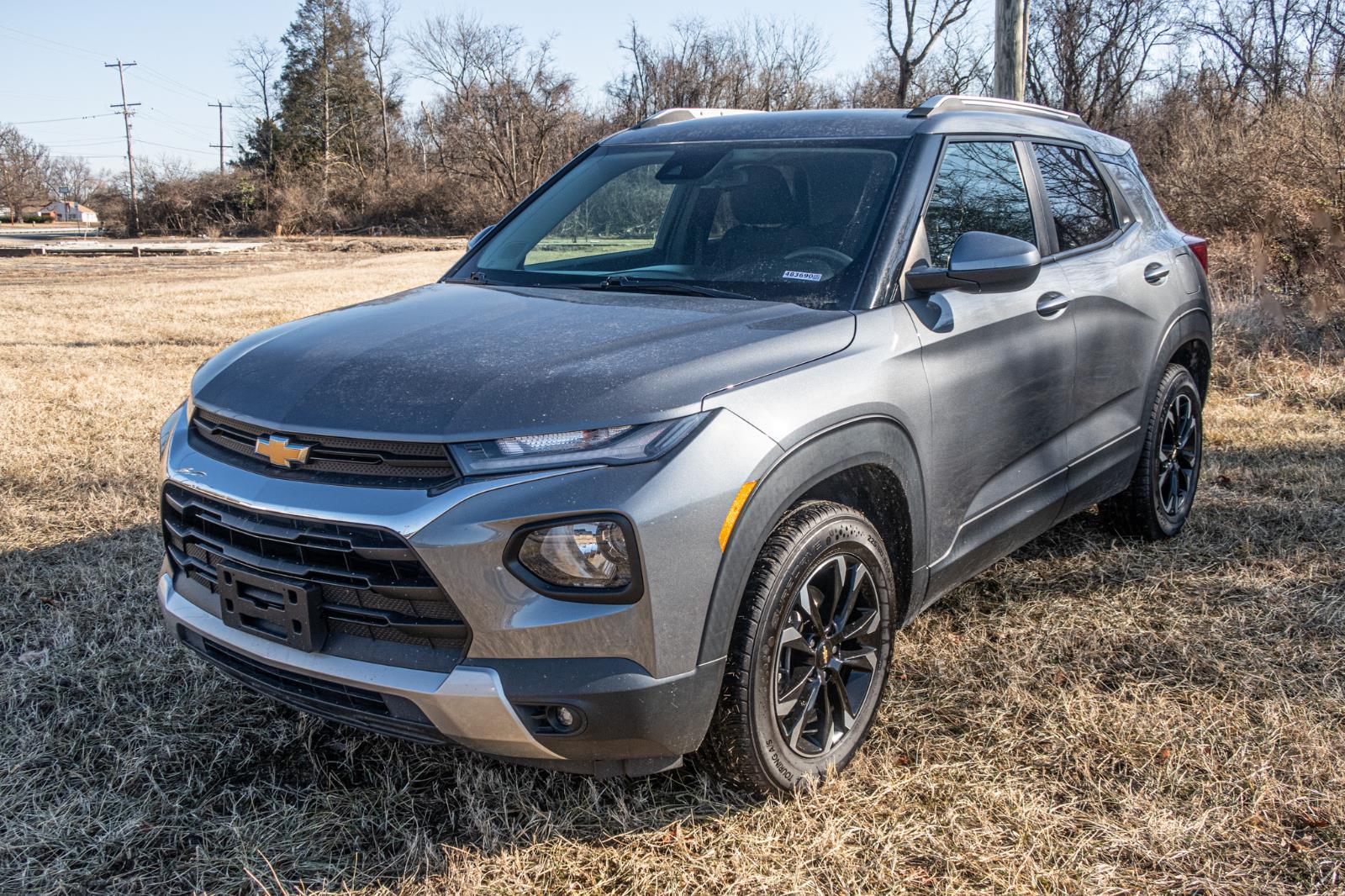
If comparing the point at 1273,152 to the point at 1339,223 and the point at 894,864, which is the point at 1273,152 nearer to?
the point at 1339,223

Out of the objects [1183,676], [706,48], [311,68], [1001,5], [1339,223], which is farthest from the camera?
[311,68]

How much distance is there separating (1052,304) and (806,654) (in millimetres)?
1582

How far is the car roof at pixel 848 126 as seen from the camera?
3.39 metres

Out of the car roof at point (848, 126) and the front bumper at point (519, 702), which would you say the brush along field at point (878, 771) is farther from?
the car roof at point (848, 126)

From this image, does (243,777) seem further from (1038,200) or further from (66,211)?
(66,211)

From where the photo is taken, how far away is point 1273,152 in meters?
11.6

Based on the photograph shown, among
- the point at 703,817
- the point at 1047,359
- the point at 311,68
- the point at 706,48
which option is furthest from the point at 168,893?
the point at 311,68

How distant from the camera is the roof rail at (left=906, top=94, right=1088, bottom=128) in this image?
343 cm

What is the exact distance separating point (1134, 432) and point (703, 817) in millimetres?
2475

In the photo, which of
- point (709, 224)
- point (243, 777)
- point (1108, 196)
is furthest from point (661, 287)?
point (1108, 196)

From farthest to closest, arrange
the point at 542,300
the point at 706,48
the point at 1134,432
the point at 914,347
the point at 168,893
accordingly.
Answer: the point at 706,48 < the point at 1134,432 < the point at 542,300 < the point at 914,347 < the point at 168,893

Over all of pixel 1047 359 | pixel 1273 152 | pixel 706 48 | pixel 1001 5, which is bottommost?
pixel 1047 359

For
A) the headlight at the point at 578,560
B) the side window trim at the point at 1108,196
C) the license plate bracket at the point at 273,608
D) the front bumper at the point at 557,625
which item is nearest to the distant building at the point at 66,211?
the side window trim at the point at 1108,196

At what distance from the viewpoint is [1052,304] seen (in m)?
3.49
